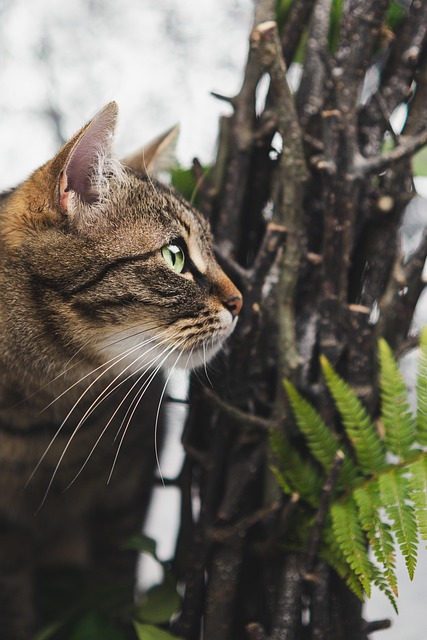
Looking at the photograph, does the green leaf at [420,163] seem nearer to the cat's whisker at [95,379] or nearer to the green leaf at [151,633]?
the cat's whisker at [95,379]

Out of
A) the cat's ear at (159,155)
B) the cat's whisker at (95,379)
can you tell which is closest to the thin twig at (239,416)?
the cat's whisker at (95,379)

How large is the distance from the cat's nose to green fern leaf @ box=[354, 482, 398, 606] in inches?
11.2

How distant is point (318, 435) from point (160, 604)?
35 centimetres

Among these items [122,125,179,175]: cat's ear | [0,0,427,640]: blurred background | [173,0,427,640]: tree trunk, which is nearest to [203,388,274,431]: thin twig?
[173,0,427,640]: tree trunk

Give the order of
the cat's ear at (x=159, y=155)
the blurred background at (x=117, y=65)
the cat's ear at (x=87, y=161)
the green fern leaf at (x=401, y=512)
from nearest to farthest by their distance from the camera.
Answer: the green fern leaf at (x=401, y=512) → the cat's ear at (x=87, y=161) → the cat's ear at (x=159, y=155) → the blurred background at (x=117, y=65)

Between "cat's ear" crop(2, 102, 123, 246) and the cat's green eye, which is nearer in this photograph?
"cat's ear" crop(2, 102, 123, 246)

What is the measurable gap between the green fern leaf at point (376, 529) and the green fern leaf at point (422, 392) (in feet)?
0.26

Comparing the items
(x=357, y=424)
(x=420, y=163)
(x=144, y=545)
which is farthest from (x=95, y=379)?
(x=420, y=163)

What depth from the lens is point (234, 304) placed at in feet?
2.74

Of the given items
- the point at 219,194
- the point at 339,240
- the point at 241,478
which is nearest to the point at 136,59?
the point at 219,194

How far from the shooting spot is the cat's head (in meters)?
0.79

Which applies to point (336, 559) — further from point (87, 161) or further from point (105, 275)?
point (87, 161)

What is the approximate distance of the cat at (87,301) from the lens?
2.61 feet

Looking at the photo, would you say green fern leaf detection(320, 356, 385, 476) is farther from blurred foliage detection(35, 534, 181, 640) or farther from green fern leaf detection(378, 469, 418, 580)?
blurred foliage detection(35, 534, 181, 640)
